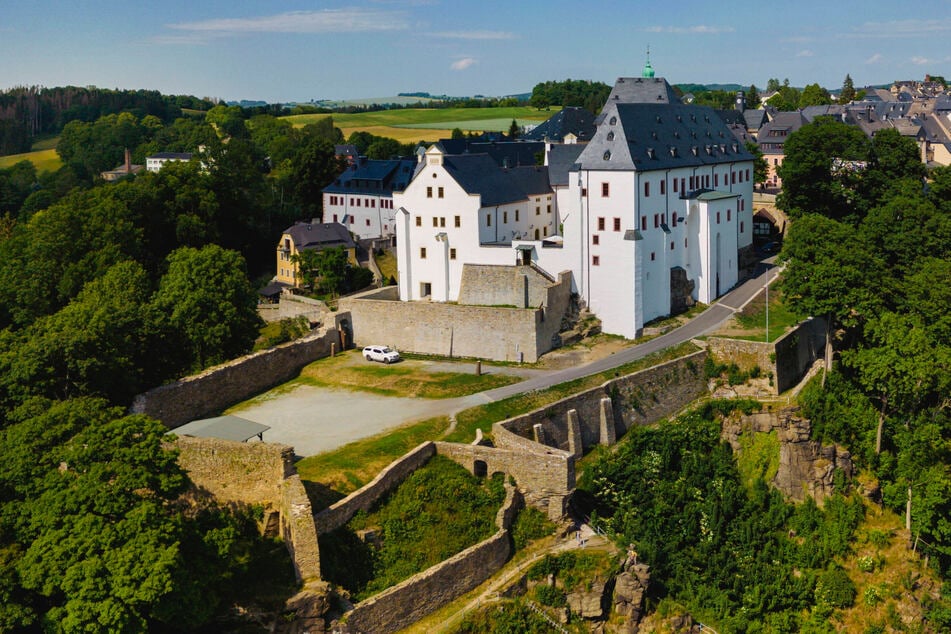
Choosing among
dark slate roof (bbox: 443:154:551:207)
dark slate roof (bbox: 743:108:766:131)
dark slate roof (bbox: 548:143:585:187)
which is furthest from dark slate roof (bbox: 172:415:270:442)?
dark slate roof (bbox: 743:108:766:131)

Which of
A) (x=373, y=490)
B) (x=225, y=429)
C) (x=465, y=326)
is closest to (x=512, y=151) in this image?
(x=465, y=326)

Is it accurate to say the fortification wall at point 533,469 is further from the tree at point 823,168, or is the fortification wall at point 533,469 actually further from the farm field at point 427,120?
the farm field at point 427,120

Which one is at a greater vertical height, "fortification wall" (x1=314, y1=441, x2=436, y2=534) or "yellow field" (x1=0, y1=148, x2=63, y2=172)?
"yellow field" (x1=0, y1=148, x2=63, y2=172)

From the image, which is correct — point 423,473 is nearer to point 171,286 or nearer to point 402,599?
point 402,599

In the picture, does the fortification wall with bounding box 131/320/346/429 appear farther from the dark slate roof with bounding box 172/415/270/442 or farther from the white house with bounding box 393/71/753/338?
the white house with bounding box 393/71/753/338

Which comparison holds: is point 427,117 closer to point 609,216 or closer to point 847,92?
point 847,92
